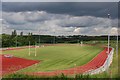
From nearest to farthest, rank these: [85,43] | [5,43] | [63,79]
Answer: [63,79] → [5,43] → [85,43]

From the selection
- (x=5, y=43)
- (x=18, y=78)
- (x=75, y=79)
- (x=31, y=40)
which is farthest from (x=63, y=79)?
(x=31, y=40)

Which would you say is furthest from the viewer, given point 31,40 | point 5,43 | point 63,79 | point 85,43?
point 85,43

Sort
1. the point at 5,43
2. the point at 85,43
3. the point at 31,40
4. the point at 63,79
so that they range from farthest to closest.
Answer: the point at 85,43 < the point at 31,40 < the point at 5,43 < the point at 63,79

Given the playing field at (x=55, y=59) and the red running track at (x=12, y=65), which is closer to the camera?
the red running track at (x=12, y=65)

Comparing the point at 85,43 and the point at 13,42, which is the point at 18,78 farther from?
the point at 85,43

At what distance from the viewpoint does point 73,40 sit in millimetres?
105188

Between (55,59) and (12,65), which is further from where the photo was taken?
(55,59)

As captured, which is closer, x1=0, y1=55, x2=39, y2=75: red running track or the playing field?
x1=0, y1=55, x2=39, y2=75: red running track

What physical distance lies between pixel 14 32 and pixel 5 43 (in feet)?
53.8

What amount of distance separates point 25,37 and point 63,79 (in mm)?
72169

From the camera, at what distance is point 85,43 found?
4008 inches

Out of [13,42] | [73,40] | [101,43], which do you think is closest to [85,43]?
[73,40]

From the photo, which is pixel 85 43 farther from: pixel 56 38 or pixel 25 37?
pixel 25 37

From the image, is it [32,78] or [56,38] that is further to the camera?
[56,38]
